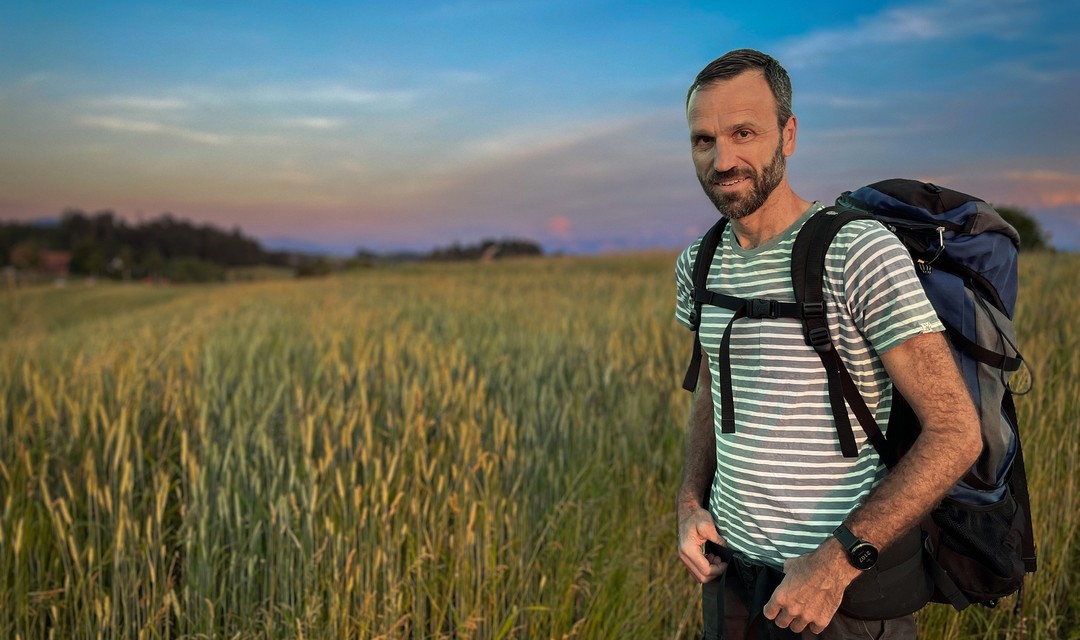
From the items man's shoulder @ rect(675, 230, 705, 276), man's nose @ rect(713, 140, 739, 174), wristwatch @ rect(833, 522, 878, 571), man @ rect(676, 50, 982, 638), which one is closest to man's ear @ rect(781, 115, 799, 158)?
man @ rect(676, 50, 982, 638)

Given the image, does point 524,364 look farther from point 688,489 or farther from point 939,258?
point 939,258

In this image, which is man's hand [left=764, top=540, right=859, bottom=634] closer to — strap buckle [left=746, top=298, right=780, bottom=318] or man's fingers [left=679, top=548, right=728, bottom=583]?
man's fingers [left=679, top=548, right=728, bottom=583]

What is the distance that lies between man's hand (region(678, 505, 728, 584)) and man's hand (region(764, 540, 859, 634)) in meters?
0.20

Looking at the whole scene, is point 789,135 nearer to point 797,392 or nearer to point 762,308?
point 762,308

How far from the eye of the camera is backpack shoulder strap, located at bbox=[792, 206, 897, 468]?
131 centimetres

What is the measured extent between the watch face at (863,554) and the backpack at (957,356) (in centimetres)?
13

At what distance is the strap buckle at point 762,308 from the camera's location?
1372mm

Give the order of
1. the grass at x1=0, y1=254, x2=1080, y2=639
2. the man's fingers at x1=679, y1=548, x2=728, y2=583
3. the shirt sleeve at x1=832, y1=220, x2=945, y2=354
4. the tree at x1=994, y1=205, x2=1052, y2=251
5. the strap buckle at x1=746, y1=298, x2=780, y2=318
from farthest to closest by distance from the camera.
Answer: the tree at x1=994, y1=205, x2=1052, y2=251
the grass at x1=0, y1=254, x2=1080, y2=639
the man's fingers at x1=679, y1=548, x2=728, y2=583
the strap buckle at x1=746, y1=298, x2=780, y2=318
the shirt sleeve at x1=832, y1=220, x2=945, y2=354

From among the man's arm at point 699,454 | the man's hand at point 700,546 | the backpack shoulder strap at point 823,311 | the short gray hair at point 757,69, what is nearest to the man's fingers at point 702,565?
the man's hand at point 700,546

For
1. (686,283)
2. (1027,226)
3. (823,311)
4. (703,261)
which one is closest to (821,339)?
(823,311)

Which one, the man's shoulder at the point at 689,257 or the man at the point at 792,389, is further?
the man's shoulder at the point at 689,257

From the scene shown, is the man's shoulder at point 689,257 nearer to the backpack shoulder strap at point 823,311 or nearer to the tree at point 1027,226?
the backpack shoulder strap at point 823,311

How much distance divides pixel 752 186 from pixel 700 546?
779mm

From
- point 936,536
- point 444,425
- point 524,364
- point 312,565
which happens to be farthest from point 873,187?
point 524,364
